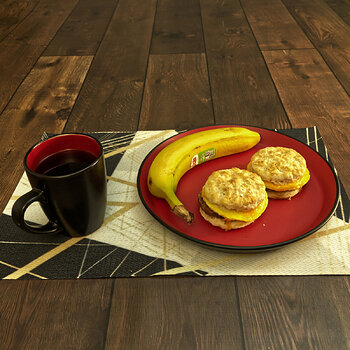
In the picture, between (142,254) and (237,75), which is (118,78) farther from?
(142,254)

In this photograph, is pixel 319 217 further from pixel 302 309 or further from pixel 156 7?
pixel 156 7

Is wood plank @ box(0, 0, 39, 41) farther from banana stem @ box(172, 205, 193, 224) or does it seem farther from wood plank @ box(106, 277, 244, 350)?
wood plank @ box(106, 277, 244, 350)

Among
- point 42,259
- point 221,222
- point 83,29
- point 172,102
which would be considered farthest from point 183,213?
point 83,29

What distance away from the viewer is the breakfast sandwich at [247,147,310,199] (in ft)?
2.76

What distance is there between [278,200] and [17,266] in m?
0.61

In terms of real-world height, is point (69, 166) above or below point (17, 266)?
above

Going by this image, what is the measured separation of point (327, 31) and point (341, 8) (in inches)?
15.9

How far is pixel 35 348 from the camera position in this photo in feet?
2.04

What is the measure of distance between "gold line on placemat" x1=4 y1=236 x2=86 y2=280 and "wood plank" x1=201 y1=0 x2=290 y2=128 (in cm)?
69

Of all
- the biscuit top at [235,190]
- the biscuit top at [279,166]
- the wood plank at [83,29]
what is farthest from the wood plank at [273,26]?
the biscuit top at [235,190]

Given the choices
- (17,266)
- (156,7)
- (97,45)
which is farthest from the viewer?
(156,7)

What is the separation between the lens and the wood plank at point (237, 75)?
4.23ft

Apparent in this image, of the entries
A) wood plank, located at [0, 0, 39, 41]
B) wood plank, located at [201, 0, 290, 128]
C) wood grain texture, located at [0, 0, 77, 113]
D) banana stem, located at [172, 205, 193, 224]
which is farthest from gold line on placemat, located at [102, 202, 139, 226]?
wood plank, located at [0, 0, 39, 41]

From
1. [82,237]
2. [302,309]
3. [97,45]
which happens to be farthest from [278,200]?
[97,45]
